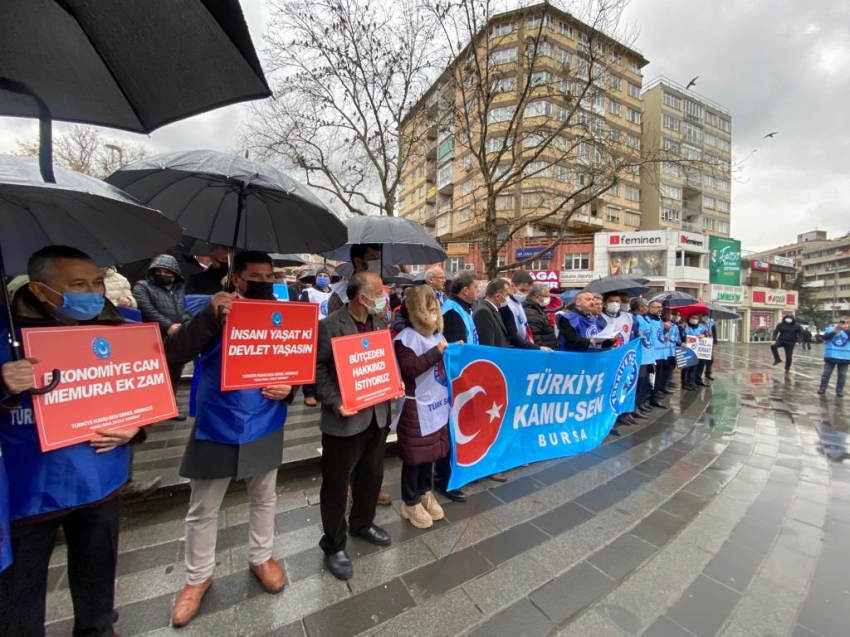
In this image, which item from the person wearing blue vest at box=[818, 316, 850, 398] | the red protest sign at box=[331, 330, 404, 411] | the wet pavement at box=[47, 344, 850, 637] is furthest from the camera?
the person wearing blue vest at box=[818, 316, 850, 398]

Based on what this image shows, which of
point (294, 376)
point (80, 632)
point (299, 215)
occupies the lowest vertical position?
point (80, 632)

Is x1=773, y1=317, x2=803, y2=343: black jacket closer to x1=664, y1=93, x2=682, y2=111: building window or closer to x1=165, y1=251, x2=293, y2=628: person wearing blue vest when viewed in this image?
x1=165, y1=251, x2=293, y2=628: person wearing blue vest

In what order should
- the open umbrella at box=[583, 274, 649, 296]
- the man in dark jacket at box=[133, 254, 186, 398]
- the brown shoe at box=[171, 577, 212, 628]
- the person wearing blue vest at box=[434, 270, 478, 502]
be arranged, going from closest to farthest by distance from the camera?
the brown shoe at box=[171, 577, 212, 628] → the person wearing blue vest at box=[434, 270, 478, 502] → the man in dark jacket at box=[133, 254, 186, 398] → the open umbrella at box=[583, 274, 649, 296]

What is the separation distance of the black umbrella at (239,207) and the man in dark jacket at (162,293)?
162cm

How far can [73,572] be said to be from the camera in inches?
57.9

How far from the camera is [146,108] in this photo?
133 centimetres

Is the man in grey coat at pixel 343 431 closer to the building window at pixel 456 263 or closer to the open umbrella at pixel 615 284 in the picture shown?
the open umbrella at pixel 615 284

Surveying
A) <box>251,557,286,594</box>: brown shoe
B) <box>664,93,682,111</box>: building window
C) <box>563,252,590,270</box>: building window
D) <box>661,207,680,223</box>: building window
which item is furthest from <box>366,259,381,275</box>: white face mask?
<box>664,93,682,111</box>: building window

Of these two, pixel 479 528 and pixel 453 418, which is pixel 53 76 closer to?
pixel 453 418

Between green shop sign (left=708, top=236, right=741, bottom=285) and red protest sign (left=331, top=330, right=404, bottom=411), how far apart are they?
128 feet

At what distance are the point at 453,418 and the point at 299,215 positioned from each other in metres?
2.00

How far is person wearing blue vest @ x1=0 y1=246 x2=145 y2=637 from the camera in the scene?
123cm

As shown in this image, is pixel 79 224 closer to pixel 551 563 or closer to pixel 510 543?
pixel 510 543

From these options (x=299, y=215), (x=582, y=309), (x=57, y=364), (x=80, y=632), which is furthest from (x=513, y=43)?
(x=80, y=632)
